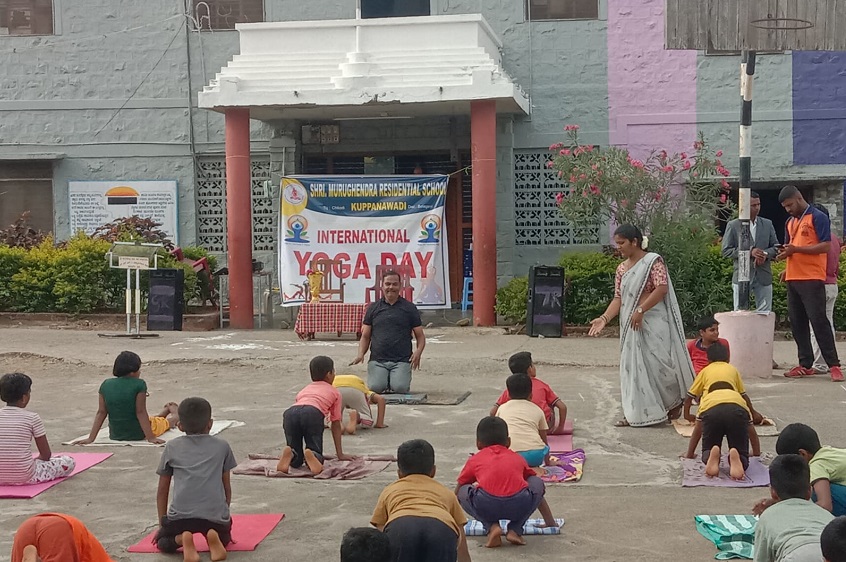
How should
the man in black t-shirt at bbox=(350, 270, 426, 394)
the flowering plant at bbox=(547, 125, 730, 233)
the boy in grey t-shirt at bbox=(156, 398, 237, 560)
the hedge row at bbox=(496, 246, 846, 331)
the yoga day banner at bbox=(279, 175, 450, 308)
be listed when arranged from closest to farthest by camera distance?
the boy in grey t-shirt at bbox=(156, 398, 237, 560)
the man in black t-shirt at bbox=(350, 270, 426, 394)
the hedge row at bbox=(496, 246, 846, 331)
the flowering plant at bbox=(547, 125, 730, 233)
the yoga day banner at bbox=(279, 175, 450, 308)

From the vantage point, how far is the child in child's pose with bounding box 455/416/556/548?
19.6ft

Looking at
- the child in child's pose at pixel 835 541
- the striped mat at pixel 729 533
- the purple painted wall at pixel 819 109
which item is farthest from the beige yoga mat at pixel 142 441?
the purple painted wall at pixel 819 109

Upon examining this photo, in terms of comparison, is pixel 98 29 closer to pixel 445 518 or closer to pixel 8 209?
pixel 8 209

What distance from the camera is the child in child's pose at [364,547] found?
3914 millimetres

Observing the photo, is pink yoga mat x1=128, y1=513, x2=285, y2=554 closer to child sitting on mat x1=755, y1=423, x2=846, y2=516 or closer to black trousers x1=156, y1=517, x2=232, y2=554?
black trousers x1=156, y1=517, x2=232, y2=554

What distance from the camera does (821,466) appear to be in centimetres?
530

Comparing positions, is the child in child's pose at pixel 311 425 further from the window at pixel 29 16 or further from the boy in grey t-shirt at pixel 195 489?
the window at pixel 29 16

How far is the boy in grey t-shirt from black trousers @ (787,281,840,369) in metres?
7.60

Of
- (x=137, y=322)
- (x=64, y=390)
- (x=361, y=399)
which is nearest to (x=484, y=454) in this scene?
(x=361, y=399)

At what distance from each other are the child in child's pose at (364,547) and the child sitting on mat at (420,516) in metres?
0.82

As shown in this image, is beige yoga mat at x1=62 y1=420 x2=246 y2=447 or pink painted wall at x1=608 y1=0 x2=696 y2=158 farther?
pink painted wall at x1=608 y1=0 x2=696 y2=158

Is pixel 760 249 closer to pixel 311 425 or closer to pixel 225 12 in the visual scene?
pixel 311 425

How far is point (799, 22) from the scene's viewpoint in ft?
37.6

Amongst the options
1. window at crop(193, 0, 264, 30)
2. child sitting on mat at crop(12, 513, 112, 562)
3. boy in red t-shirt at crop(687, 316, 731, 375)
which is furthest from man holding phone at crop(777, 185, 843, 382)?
window at crop(193, 0, 264, 30)
